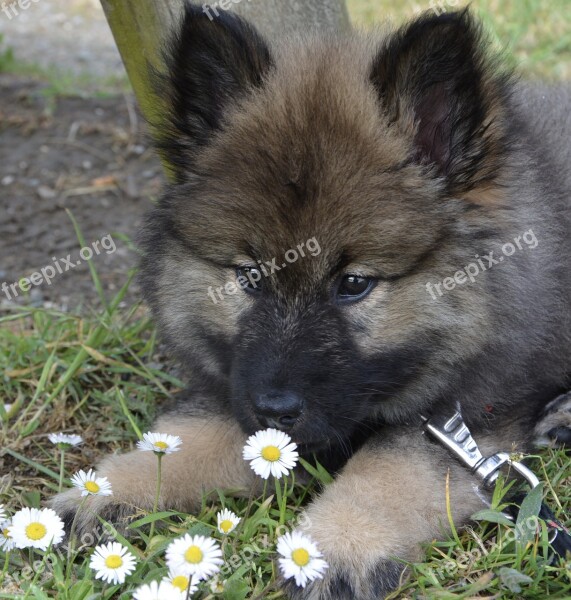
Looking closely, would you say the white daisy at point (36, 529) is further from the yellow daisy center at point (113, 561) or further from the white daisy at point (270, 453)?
the white daisy at point (270, 453)

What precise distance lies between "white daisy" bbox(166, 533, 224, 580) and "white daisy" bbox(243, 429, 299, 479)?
0.30 metres

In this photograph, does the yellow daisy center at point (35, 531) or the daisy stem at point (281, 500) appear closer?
the yellow daisy center at point (35, 531)

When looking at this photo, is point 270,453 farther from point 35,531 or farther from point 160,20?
point 160,20

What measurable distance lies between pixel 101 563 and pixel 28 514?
0.99 ft

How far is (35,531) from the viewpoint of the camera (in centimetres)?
238

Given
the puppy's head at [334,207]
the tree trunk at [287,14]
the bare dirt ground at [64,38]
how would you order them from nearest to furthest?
the puppy's head at [334,207]
the tree trunk at [287,14]
the bare dirt ground at [64,38]

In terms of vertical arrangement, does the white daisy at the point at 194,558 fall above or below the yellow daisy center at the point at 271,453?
below

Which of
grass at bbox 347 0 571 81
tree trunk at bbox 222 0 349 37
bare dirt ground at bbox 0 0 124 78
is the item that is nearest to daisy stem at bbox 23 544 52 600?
tree trunk at bbox 222 0 349 37

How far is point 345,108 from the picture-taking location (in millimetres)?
2465

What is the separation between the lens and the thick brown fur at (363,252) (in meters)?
2.35

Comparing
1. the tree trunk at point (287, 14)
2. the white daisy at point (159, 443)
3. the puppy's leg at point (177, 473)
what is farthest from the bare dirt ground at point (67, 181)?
the white daisy at point (159, 443)

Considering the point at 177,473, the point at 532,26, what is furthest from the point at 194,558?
the point at 532,26

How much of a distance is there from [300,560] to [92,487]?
660mm

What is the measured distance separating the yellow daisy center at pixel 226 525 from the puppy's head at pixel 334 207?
29 cm
